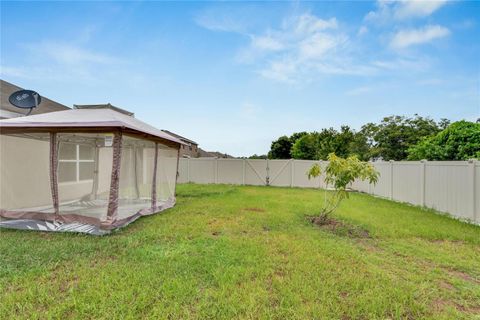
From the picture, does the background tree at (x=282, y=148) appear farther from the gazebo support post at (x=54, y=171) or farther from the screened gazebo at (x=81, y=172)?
the gazebo support post at (x=54, y=171)

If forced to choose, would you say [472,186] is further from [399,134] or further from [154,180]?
[399,134]

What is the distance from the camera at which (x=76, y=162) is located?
7.35 meters

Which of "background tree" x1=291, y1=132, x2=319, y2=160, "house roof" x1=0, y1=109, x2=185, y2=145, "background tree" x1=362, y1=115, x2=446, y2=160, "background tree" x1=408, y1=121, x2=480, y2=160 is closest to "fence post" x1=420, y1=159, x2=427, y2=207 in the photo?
"background tree" x1=408, y1=121, x2=480, y2=160

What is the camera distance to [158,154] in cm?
731

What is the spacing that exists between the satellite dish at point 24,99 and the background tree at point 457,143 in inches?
508

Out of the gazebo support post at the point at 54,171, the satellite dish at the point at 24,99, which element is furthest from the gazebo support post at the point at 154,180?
the satellite dish at the point at 24,99

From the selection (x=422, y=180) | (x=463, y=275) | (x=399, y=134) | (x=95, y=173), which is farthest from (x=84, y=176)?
(x=399, y=134)

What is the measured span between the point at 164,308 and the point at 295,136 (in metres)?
35.3

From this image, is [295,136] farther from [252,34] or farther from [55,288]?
[55,288]

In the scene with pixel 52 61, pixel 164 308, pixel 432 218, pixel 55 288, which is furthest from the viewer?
pixel 52 61

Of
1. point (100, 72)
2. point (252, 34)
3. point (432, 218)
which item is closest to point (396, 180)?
point (432, 218)

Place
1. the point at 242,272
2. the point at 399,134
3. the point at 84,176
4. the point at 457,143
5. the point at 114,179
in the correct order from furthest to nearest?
1. the point at 399,134
2. the point at 457,143
3. the point at 84,176
4. the point at 114,179
5. the point at 242,272

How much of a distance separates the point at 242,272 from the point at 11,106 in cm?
761

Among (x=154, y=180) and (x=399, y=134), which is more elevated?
(x=399, y=134)
